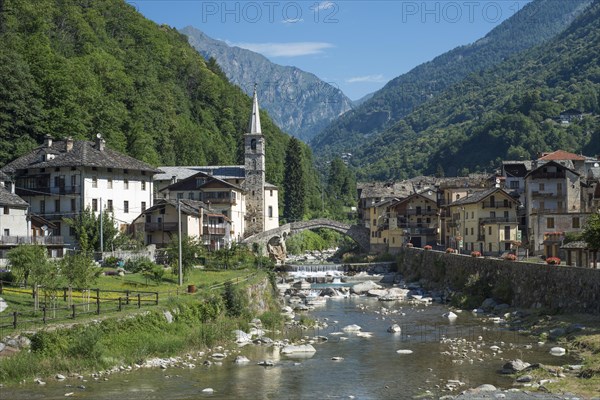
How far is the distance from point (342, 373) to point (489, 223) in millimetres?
59292

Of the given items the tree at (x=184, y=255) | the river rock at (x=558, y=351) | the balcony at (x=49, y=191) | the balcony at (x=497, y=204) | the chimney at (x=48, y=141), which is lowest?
the river rock at (x=558, y=351)

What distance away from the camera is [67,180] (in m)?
80.9

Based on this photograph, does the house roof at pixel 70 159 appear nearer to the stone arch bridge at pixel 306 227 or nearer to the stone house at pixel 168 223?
the stone house at pixel 168 223

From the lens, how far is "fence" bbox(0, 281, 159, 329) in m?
34.4

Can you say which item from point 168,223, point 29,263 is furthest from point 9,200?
point 29,263

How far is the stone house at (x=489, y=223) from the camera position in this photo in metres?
90.3

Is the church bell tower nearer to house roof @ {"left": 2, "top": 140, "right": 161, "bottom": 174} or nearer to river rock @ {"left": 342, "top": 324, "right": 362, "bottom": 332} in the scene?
house roof @ {"left": 2, "top": 140, "right": 161, "bottom": 174}

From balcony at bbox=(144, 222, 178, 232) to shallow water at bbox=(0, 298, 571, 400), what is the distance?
38.9 meters

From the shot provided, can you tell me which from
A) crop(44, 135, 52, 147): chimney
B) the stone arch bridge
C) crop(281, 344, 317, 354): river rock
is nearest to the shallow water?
crop(281, 344, 317, 354): river rock

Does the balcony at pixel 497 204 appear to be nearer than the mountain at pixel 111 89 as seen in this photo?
Yes

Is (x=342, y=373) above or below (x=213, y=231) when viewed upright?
below

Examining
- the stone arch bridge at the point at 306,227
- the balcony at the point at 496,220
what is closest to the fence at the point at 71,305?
the balcony at the point at 496,220

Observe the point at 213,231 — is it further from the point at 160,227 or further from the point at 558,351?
the point at 558,351

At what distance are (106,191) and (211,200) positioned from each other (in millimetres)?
32155
